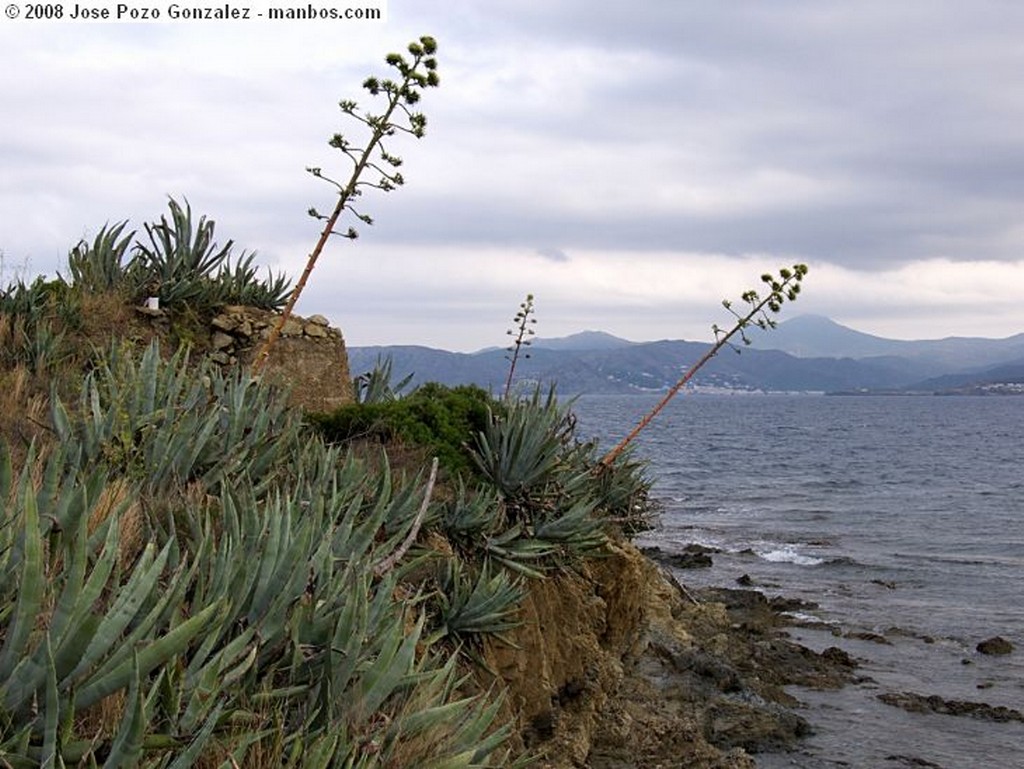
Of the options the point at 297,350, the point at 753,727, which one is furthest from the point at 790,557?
the point at 297,350

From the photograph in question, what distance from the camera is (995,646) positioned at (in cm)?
1630

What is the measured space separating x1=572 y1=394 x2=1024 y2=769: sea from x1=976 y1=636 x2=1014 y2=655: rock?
0.14 metres

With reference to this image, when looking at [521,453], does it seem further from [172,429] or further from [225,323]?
[225,323]

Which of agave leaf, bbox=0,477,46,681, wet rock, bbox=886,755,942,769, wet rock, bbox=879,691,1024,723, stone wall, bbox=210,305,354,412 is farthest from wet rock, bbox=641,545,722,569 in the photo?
agave leaf, bbox=0,477,46,681

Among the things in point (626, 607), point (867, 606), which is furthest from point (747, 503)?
point (626, 607)

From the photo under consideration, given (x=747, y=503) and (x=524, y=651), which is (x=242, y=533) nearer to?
(x=524, y=651)

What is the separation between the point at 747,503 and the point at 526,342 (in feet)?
97.2

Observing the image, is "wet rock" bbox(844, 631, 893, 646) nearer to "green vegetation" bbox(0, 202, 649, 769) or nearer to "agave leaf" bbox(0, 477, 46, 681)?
"green vegetation" bbox(0, 202, 649, 769)

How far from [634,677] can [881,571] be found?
47.5 ft

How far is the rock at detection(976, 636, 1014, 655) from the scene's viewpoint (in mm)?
16228

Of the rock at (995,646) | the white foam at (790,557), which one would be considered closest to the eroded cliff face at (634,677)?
the rock at (995,646)

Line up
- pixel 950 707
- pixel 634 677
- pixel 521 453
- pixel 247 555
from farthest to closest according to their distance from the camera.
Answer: pixel 950 707
pixel 634 677
pixel 521 453
pixel 247 555

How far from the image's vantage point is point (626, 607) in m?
10.5

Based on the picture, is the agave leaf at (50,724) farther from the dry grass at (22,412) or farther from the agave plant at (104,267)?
the agave plant at (104,267)
